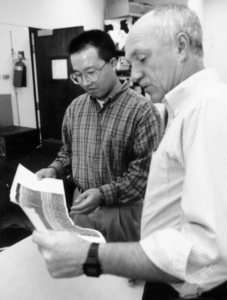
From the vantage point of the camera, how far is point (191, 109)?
58cm

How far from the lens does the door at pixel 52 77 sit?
266 cm

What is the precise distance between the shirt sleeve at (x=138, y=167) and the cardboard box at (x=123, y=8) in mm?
2543

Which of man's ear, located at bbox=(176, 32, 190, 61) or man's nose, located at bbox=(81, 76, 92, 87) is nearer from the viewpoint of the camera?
man's ear, located at bbox=(176, 32, 190, 61)

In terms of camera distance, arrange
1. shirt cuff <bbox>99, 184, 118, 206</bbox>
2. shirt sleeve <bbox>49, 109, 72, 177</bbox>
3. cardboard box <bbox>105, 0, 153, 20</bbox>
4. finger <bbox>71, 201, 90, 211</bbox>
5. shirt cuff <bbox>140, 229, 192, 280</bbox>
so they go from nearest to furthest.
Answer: shirt cuff <bbox>140, 229, 192, 280</bbox> → finger <bbox>71, 201, 90, 211</bbox> → shirt cuff <bbox>99, 184, 118, 206</bbox> → shirt sleeve <bbox>49, 109, 72, 177</bbox> → cardboard box <bbox>105, 0, 153, 20</bbox>

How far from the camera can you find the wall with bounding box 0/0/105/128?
2633 mm

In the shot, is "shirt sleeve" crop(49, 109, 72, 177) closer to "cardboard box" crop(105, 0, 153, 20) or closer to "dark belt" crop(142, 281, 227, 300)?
"dark belt" crop(142, 281, 227, 300)

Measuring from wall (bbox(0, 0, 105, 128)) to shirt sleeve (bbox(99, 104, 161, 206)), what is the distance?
74.4 inches

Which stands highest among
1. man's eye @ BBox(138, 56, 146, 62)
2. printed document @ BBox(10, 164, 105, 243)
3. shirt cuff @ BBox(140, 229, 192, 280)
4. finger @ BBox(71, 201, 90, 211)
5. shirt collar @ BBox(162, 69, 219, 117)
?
man's eye @ BBox(138, 56, 146, 62)

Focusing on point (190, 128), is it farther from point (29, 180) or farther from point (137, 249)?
point (29, 180)

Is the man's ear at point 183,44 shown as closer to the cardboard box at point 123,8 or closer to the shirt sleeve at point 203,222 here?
the shirt sleeve at point 203,222

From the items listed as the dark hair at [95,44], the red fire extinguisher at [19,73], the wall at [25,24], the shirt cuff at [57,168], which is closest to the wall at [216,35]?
the wall at [25,24]

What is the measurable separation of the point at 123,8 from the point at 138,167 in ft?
9.22

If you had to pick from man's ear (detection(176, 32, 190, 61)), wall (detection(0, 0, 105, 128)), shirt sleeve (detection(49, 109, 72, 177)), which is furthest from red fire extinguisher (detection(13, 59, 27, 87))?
man's ear (detection(176, 32, 190, 61))

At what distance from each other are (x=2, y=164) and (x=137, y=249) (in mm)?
1990
